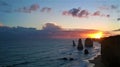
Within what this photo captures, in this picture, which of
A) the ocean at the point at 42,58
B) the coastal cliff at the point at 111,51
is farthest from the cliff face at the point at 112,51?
the ocean at the point at 42,58

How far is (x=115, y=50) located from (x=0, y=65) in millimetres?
38891

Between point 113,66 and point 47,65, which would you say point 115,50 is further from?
point 47,65

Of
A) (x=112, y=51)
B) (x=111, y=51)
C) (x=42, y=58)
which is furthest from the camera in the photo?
(x=42, y=58)

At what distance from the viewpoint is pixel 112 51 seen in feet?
142

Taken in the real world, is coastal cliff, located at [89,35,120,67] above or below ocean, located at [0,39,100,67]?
above

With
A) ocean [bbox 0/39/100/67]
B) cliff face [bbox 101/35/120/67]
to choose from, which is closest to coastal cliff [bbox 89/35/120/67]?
cliff face [bbox 101/35/120/67]

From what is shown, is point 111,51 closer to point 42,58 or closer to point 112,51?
A: point 112,51

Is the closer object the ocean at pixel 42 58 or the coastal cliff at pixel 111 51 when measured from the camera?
the coastal cliff at pixel 111 51

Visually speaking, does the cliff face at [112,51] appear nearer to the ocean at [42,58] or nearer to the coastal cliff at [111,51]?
the coastal cliff at [111,51]

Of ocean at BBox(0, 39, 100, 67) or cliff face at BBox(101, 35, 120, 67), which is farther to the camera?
ocean at BBox(0, 39, 100, 67)

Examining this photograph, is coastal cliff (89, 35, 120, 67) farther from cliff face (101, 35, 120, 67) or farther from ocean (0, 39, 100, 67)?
ocean (0, 39, 100, 67)

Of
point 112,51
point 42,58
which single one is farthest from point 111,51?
point 42,58

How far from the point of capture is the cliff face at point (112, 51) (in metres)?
41.4

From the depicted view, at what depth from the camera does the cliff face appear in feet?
136
